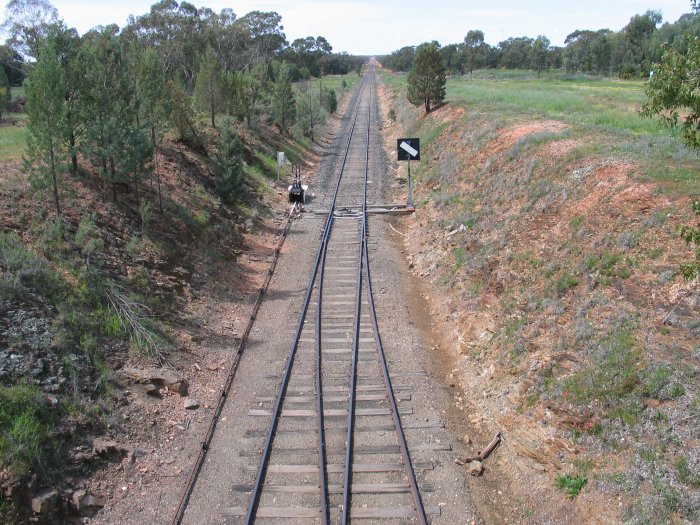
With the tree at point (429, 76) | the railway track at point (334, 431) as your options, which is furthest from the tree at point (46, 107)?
the tree at point (429, 76)

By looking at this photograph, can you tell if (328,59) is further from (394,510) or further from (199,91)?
(394,510)

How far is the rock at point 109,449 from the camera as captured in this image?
9.36 metres

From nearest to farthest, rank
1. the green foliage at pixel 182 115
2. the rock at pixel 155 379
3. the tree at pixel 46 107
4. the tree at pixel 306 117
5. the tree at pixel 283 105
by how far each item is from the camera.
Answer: the rock at pixel 155 379
the tree at pixel 46 107
the green foliage at pixel 182 115
the tree at pixel 283 105
the tree at pixel 306 117

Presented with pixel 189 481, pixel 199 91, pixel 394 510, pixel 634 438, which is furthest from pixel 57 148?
pixel 199 91

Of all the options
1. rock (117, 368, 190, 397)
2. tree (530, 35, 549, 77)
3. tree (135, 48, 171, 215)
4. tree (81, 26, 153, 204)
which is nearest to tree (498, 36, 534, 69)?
tree (530, 35, 549, 77)

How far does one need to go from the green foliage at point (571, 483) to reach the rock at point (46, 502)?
7470mm

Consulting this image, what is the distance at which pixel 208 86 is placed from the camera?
1297 inches

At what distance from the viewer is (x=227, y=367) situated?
494 inches

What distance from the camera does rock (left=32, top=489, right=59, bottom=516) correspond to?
803 centimetres

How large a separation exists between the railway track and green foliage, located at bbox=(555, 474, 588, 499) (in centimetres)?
197

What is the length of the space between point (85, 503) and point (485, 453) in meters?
6.45

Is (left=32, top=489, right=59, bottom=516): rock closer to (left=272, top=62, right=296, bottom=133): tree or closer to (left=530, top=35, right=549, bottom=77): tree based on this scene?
(left=272, top=62, right=296, bottom=133): tree

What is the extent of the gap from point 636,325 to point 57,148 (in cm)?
1382

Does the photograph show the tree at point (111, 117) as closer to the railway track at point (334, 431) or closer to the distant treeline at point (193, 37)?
the railway track at point (334, 431)
